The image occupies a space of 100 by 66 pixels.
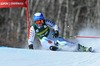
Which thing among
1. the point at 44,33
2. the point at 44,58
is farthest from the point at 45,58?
the point at 44,33

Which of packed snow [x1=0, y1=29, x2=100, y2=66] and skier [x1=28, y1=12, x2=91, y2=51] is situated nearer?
packed snow [x1=0, y1=29, x2=100, y2=66]

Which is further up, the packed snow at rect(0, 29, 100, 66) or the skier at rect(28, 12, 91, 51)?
the skier at rect(28, 12, 91, 51)

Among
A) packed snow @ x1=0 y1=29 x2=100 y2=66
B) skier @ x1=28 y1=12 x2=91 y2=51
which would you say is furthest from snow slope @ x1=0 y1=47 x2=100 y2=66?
skier @ x1=28 y1=12 x2=91 y2=51

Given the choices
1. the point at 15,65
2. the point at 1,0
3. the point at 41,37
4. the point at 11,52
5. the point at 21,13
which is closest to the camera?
the point at 15,65

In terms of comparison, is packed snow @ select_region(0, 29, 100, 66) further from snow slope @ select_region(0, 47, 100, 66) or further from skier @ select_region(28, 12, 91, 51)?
skier @ select_region(28, 12, 91, 51)

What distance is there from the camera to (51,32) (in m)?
11.4

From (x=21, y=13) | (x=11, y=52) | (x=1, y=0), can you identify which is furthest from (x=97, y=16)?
(x=11, y=52)

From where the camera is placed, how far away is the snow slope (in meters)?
8.29

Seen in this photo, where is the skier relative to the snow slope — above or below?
above

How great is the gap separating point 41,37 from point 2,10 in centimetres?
1358

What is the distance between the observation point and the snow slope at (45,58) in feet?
27.2

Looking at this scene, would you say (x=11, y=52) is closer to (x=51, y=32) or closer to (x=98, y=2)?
(x=51, y=32)

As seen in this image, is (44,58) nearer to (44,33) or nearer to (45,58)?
(45,58)

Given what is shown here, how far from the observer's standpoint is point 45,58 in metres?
8.74
